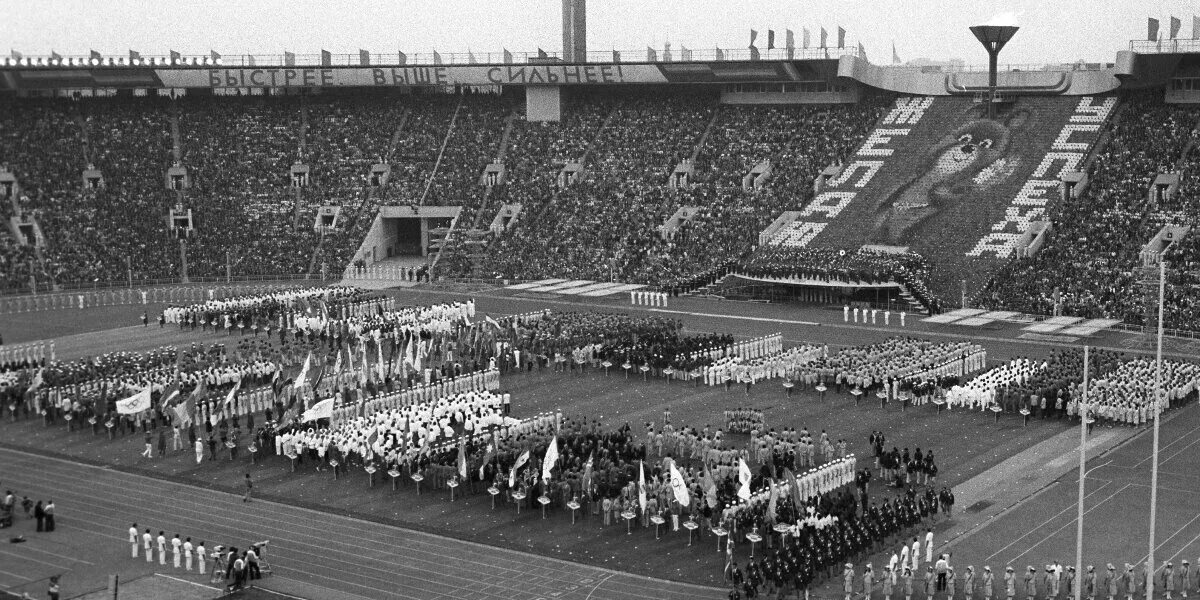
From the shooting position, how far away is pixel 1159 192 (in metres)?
65.9

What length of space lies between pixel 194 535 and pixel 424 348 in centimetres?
1826

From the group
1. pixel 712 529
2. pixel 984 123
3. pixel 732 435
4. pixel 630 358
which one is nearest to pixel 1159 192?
pixel 984 123

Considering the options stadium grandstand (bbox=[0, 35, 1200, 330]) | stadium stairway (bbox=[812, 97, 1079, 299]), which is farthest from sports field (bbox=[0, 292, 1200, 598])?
stadium stairway (bbox=[812, 97, 1079, 299])

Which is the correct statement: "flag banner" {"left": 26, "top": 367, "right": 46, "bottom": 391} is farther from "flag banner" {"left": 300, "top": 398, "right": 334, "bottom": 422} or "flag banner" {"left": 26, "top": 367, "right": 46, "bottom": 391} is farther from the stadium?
"flag banner" {"left": 300, "top": 398, "right": 334, "bottom": 422}

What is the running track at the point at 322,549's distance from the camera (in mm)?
26844

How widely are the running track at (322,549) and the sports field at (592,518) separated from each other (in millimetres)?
76

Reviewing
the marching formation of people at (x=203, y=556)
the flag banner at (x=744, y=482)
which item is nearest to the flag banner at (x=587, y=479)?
the flag banner at (x=744, y=482)

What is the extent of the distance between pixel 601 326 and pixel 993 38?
106 feet

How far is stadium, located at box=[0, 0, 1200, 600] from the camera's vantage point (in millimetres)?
29141

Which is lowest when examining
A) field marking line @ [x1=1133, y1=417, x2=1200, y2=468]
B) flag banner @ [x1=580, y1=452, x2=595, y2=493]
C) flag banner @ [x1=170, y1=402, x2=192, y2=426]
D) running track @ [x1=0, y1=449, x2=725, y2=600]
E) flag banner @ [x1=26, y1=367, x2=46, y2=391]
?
running track @ [x1=0, y1=449, x2=725, y2=600]

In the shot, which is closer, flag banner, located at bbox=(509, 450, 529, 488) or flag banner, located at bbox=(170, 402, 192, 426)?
flag banner, located at bbox=(509, 450, 529, 488)

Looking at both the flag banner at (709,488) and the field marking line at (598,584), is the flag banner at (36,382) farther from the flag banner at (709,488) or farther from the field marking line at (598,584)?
the field marking line at (598,584)

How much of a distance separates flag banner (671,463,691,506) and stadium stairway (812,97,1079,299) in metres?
36.3

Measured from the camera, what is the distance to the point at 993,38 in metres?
73.2
